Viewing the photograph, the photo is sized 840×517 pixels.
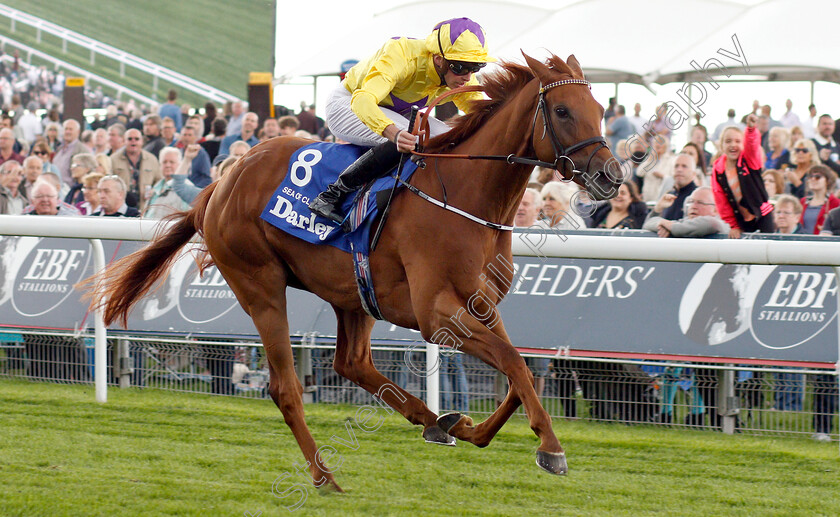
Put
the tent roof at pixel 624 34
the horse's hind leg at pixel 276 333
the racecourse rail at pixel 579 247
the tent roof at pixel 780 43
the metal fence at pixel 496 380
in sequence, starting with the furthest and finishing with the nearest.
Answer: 1. the tent roof at pixel 624 34
2. the tent roof at pixel 780 43
3. the metal fence at pixel 496 380
4. the racecourse rail at pixel 579 247
5. the horse's hind leg at pixel 276 333

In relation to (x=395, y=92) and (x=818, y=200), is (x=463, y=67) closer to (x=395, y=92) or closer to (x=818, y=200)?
(x=395, y=92)

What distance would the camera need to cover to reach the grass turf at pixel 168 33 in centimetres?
1761

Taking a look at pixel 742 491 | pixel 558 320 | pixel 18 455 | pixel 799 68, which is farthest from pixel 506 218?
pixel 799 68

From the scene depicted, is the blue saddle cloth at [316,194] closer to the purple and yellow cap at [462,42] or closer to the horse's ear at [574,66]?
the purple and yellow cap at [462,42]

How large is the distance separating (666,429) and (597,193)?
2.26m

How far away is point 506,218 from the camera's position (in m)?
3.74

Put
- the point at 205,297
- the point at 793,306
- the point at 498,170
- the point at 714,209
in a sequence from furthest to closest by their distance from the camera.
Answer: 1. the point at 205,297
2. the point at 714,209
3. the point at 793,306
4. the point at 498,170

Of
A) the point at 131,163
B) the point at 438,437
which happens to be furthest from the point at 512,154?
the point at 131,163

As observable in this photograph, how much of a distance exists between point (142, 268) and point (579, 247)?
2030mm

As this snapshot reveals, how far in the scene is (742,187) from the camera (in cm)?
576

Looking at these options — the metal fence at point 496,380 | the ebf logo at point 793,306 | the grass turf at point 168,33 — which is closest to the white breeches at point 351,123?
the metal fence at point 496,380

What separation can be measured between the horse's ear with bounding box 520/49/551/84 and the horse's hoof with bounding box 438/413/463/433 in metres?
1.26

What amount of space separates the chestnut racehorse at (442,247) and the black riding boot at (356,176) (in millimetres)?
142

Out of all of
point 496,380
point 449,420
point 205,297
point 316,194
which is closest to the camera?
point 449,420
